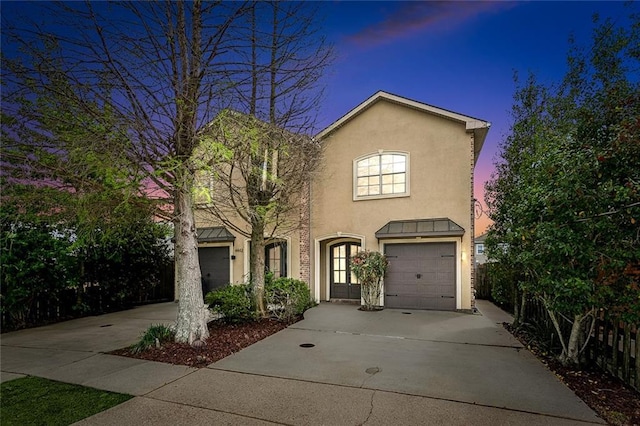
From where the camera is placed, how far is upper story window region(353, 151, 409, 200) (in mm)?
11289

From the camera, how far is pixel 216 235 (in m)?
13.3

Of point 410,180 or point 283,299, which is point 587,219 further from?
point 283,299

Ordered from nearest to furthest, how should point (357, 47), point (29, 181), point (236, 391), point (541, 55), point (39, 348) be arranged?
point (236, 391), point (29, 181), point (39, 348), point (357, 47), point (541, 55)

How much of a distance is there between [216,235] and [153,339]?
707 centimetres

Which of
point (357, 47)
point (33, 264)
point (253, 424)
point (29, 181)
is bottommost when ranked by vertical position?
point (253, 424)

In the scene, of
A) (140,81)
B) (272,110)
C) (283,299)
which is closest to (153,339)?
(283,299)

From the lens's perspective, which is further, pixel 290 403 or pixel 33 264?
pixel 33 264

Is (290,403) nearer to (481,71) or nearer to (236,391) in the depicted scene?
(236,391)

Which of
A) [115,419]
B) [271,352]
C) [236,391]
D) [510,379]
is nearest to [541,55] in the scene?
[510,379]

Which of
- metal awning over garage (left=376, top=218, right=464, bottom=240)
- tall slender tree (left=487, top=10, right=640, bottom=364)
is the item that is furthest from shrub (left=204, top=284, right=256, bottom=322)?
tall slender tree (left=487, top=10, right=640, bottom=364)

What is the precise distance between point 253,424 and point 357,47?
338 inches

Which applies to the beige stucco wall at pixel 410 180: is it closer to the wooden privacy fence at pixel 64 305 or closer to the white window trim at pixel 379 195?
the white window trim at pixel 379 195

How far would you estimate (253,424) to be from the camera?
11.9ft

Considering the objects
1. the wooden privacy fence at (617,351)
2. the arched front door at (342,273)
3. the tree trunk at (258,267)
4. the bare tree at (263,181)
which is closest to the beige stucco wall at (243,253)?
the arched front door at (342,273)
